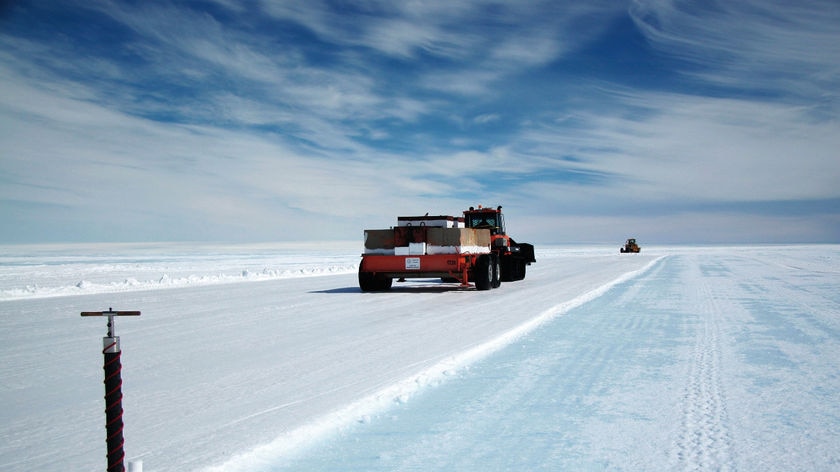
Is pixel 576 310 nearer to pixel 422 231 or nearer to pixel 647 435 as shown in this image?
pixel 422 231

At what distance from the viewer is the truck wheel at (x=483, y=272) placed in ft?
A: 57.3

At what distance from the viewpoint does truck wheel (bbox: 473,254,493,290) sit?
17469 mm

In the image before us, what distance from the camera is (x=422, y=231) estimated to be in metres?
16.9

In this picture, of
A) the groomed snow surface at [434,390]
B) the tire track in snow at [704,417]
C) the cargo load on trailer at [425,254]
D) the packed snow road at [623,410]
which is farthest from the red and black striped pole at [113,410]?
the cargo load on trailer at [425,254]

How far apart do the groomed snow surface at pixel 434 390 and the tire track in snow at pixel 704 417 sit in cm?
2

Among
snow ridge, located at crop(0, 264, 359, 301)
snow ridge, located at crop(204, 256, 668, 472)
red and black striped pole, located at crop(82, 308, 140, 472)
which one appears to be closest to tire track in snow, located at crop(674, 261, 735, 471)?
snow ridge, located at crop(204, 256, 668, 472)

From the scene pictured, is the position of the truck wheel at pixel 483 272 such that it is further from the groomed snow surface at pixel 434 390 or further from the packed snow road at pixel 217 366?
the groomed snow surface at pixel 434 390

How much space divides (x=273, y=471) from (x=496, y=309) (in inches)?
354

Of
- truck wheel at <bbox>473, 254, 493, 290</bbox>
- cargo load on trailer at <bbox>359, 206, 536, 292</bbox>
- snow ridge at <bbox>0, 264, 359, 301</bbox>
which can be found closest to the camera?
snow ridge at <bbox>0, 264, 359, 301</bbox>

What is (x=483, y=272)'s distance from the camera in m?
17.5

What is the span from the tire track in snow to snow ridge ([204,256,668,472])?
86.4 inches

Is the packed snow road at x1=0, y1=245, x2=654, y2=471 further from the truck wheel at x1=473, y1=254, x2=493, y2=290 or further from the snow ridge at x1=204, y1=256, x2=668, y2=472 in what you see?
the truck wheel at x1=473, y1=254, x2=493, y2=290

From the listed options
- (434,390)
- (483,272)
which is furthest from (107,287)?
(434,390)

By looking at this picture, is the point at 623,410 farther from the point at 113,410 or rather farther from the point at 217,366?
the point at 217,366
